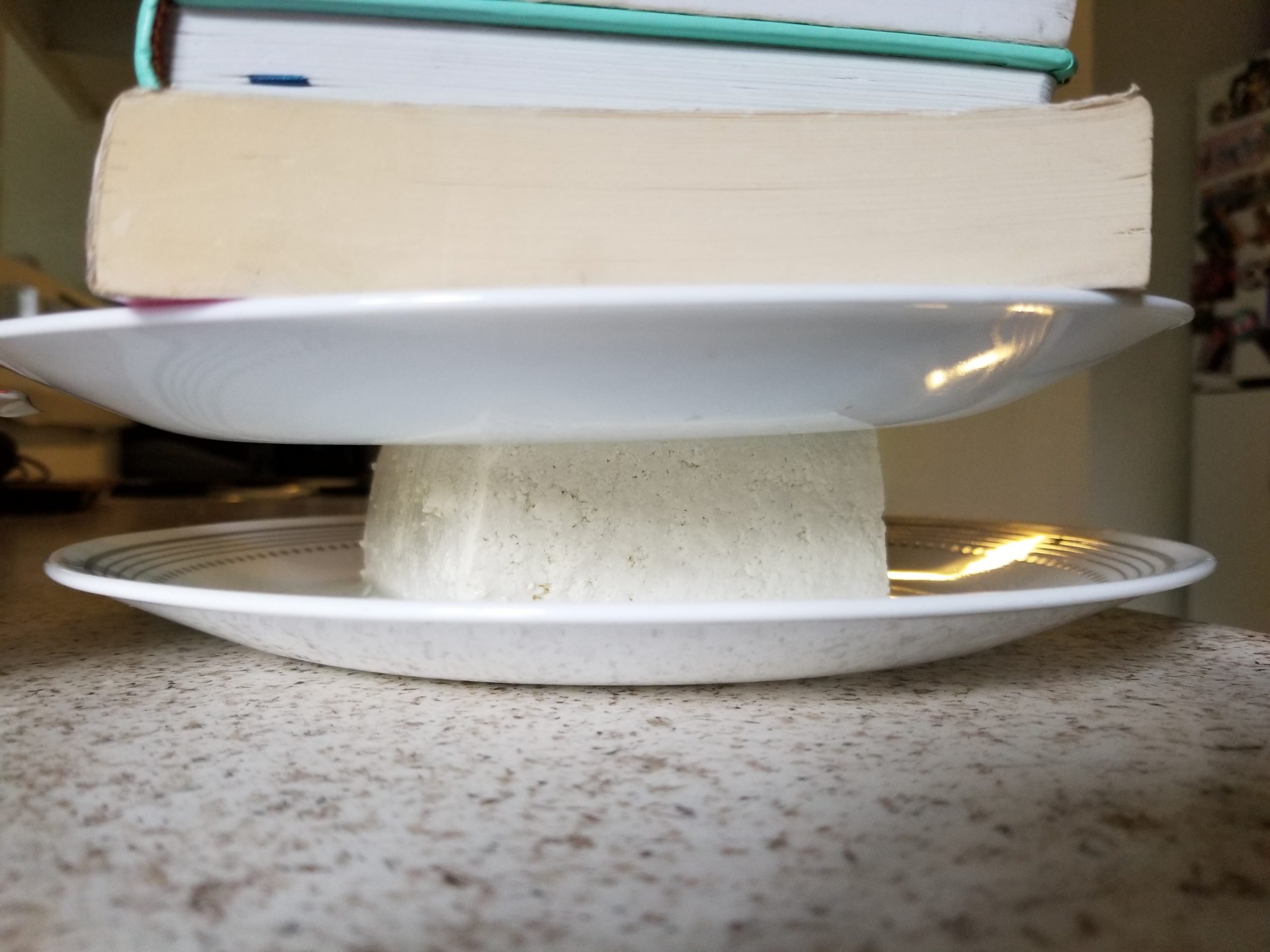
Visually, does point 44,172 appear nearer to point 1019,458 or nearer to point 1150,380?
point 1019,458

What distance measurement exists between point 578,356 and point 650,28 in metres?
0.11

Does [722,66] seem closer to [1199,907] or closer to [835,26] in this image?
[835,26]

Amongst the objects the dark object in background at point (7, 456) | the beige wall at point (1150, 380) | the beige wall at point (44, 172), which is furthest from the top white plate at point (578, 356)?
the beige wall at point (44, 172)

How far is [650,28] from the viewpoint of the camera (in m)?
0.28

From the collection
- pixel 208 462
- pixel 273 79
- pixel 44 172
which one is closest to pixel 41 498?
pixel 208 462

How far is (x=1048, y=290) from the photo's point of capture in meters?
0.25

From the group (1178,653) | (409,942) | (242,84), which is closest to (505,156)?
(242,84)

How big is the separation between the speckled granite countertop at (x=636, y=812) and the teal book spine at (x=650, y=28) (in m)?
0.20

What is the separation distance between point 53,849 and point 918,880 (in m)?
0.18

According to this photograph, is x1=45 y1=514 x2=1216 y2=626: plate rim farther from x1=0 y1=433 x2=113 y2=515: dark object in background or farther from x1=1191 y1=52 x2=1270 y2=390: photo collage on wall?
x1=1191 y1=52 x2=1270 y2=390: photo collage on wall

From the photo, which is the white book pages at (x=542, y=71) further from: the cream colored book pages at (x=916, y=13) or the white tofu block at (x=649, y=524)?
the white tofu block at (x=649, y=524)

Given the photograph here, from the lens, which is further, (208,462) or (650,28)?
(208,462)

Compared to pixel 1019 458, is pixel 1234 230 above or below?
above

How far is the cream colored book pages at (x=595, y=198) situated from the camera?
0.25 meters
